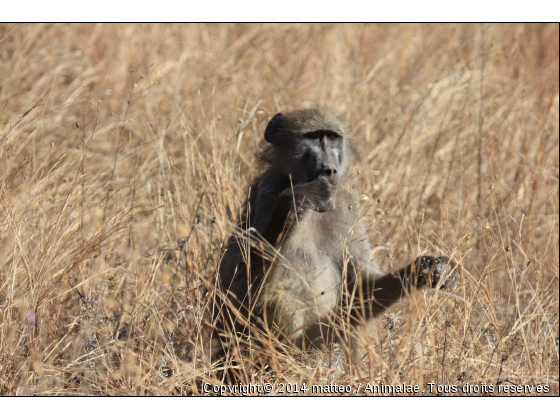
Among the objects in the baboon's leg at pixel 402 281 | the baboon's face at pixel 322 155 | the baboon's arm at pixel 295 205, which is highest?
the baboon's face at pixel 322 155

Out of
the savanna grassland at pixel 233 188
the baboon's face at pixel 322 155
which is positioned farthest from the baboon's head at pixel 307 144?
the savanna grassland at pixel 233 188

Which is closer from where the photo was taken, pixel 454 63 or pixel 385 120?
pixel 385 120

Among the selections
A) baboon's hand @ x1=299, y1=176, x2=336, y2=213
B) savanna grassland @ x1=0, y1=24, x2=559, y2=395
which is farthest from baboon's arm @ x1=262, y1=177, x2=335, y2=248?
savanna grassland @ x1=0, y1=24, x2=559, y2=395

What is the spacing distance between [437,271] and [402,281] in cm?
26

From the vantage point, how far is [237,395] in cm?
286

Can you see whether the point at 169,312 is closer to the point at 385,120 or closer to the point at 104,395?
the point at 104,395

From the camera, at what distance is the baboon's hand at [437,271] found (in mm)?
2870

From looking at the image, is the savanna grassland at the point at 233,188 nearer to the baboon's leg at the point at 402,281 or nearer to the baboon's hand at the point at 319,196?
the baboon's leg at the point at 402,281

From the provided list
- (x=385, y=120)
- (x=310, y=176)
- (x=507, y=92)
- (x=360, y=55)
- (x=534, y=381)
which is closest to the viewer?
(x=534, y=381)

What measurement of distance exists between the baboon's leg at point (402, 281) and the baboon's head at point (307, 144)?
0.61 m

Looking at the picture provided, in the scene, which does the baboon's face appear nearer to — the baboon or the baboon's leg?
the baboon

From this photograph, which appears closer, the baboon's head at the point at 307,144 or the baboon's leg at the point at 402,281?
the baboon's leg at the point at 402,281

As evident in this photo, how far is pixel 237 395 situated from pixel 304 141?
1422 mm

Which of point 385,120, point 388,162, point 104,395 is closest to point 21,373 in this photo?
point 104,395
